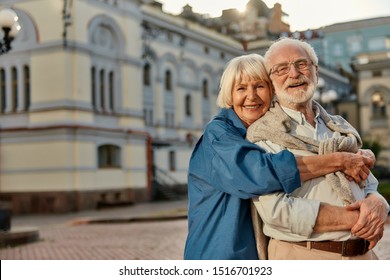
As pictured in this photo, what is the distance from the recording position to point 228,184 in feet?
4.57

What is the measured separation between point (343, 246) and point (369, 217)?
0.10 metres

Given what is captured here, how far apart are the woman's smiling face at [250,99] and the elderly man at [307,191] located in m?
0.03

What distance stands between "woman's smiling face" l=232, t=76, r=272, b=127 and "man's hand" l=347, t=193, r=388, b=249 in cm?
31

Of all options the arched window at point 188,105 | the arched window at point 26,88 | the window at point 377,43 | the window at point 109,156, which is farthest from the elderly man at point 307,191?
the arched window at point 26,88

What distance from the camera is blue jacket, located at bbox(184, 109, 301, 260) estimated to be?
1.37 meters

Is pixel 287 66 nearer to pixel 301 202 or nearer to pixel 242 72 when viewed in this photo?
pixel 242 72

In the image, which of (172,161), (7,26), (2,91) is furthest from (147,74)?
(7,26)

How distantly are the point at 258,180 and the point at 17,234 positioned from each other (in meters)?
3.82

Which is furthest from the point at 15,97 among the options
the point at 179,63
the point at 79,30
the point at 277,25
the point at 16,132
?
the point at 277,25

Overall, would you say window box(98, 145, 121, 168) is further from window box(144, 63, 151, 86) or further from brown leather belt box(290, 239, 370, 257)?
brown leather belt box(290, 239, 370, 257)

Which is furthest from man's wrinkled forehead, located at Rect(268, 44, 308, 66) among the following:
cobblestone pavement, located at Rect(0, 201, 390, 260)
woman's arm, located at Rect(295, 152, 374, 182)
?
cobblestone pavement, located at Rect(0, 201, 390, 260)

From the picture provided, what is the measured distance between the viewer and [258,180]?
1364 mm

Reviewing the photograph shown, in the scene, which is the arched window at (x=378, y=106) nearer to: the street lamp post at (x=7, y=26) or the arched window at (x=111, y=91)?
the street lamp post at (x=7, y=26)
